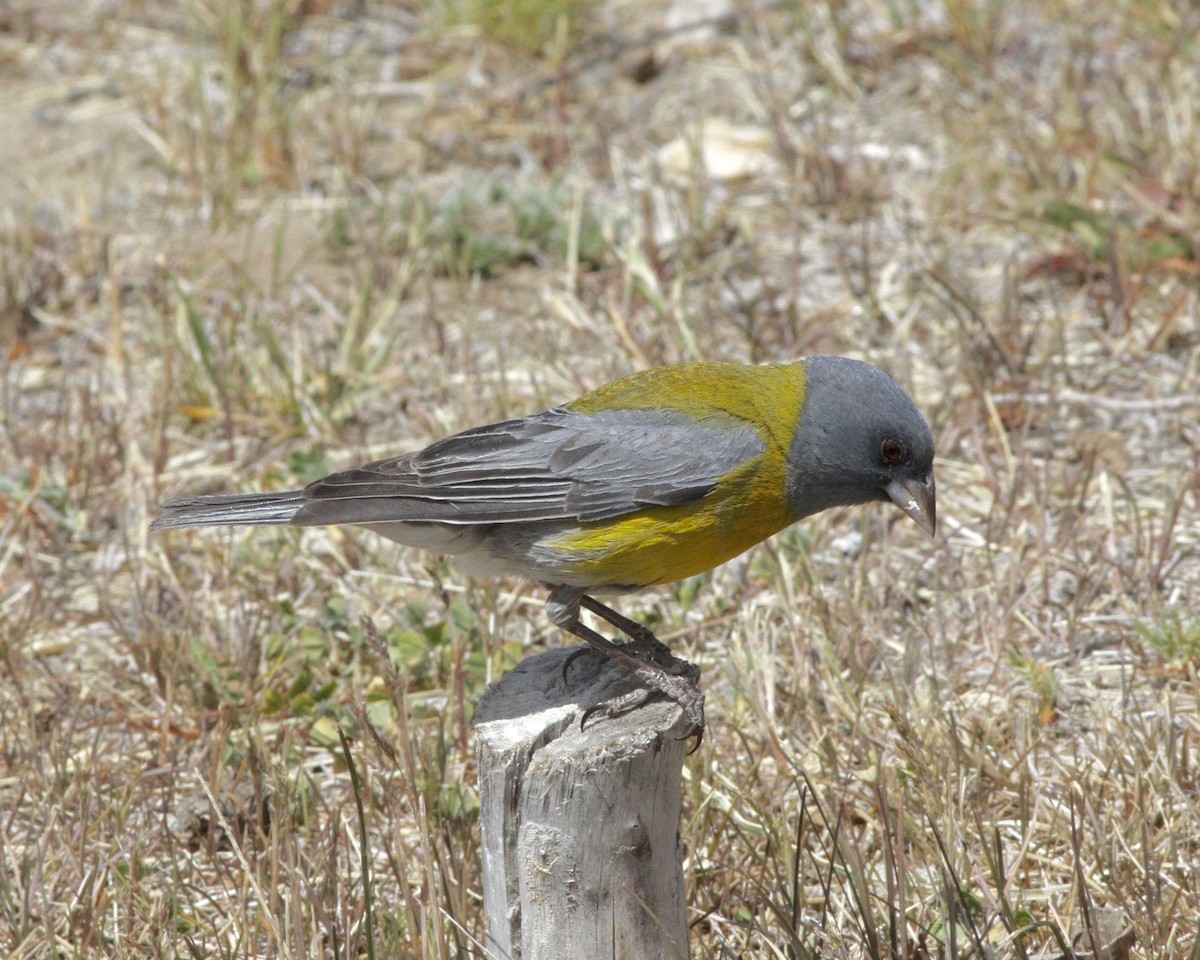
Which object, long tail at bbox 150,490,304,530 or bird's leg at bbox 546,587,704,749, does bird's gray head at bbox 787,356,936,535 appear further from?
long tail at bbox 150,490,304,530

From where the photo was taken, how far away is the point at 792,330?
642 cm

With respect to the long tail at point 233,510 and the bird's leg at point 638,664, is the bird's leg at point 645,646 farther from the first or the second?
the long tail at point 233,510

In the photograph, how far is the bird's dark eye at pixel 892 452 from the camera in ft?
12.9

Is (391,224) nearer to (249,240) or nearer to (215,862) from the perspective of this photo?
(249,240)

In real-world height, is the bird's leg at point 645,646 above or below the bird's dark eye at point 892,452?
below

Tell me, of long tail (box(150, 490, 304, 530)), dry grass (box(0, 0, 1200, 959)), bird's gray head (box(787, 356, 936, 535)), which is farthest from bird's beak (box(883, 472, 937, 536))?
long tail (box(150, 490, 304, 530))

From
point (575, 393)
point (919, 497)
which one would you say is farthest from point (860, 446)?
point (575, 393)

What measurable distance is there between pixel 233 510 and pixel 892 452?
184 cm

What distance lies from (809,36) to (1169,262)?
293cm

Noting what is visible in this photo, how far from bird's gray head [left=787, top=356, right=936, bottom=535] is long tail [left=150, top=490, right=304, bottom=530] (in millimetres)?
1393

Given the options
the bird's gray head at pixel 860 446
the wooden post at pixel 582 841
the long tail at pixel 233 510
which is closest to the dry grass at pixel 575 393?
the wooden post at pixel 582 841

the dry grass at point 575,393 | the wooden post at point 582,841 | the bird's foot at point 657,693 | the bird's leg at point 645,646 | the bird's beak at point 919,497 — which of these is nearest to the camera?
the wooden post at point 582,841

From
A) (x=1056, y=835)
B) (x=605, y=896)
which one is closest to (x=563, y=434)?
(x=605, y=896)

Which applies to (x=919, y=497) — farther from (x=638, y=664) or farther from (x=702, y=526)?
(x=638, y=664)
